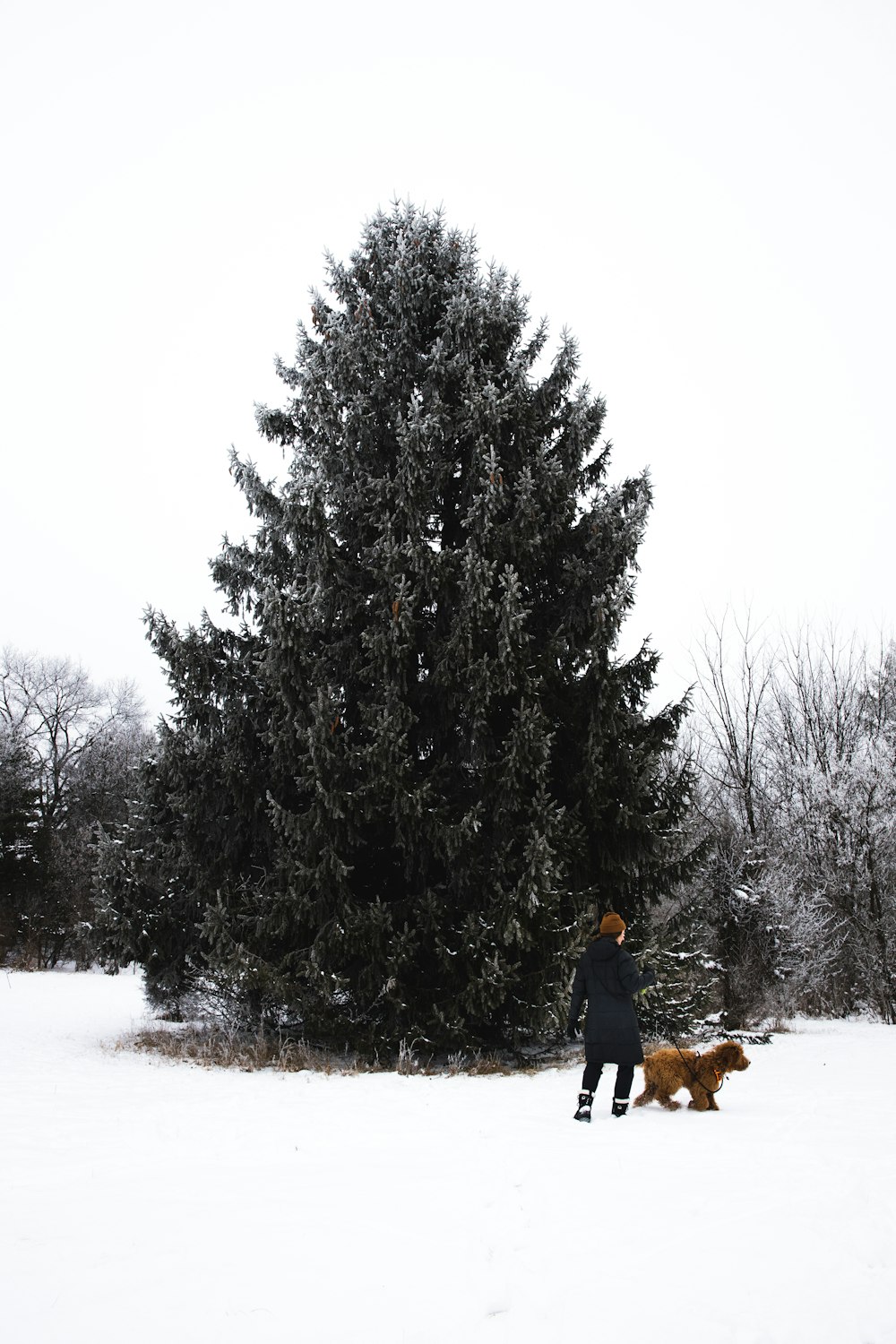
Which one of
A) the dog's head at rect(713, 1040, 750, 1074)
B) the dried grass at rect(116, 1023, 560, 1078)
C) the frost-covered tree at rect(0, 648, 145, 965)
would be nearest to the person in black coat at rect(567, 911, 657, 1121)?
the dog's head at rect(713, 1040, 750, 1074)

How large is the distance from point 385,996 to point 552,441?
696 centimetres

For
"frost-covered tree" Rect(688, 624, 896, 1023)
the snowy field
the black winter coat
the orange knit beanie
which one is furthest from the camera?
"frost-covered tree" Rect(688, 624, 896, 1023)

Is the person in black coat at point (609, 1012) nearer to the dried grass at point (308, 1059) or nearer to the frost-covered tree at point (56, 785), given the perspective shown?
the dried grass at point (308, 1059)

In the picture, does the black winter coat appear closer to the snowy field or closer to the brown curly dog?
the brown curly dog

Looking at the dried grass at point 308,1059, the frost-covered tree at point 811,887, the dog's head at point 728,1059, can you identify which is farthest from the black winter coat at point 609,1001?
the frost-covered tree at point 811,887

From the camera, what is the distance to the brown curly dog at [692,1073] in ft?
21.1

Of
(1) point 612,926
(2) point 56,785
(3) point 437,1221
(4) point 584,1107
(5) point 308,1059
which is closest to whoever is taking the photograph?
(3) point 437,1221

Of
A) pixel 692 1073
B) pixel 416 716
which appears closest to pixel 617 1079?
pixel 692 1073

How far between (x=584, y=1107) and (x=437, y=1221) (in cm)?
272

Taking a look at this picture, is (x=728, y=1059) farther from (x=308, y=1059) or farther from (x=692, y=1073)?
(x=308, y=1059)

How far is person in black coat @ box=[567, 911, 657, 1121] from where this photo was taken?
620cm

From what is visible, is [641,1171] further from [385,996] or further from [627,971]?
[385,996]

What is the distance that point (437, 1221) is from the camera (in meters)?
3.77

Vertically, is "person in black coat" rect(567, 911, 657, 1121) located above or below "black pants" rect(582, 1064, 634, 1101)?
above
